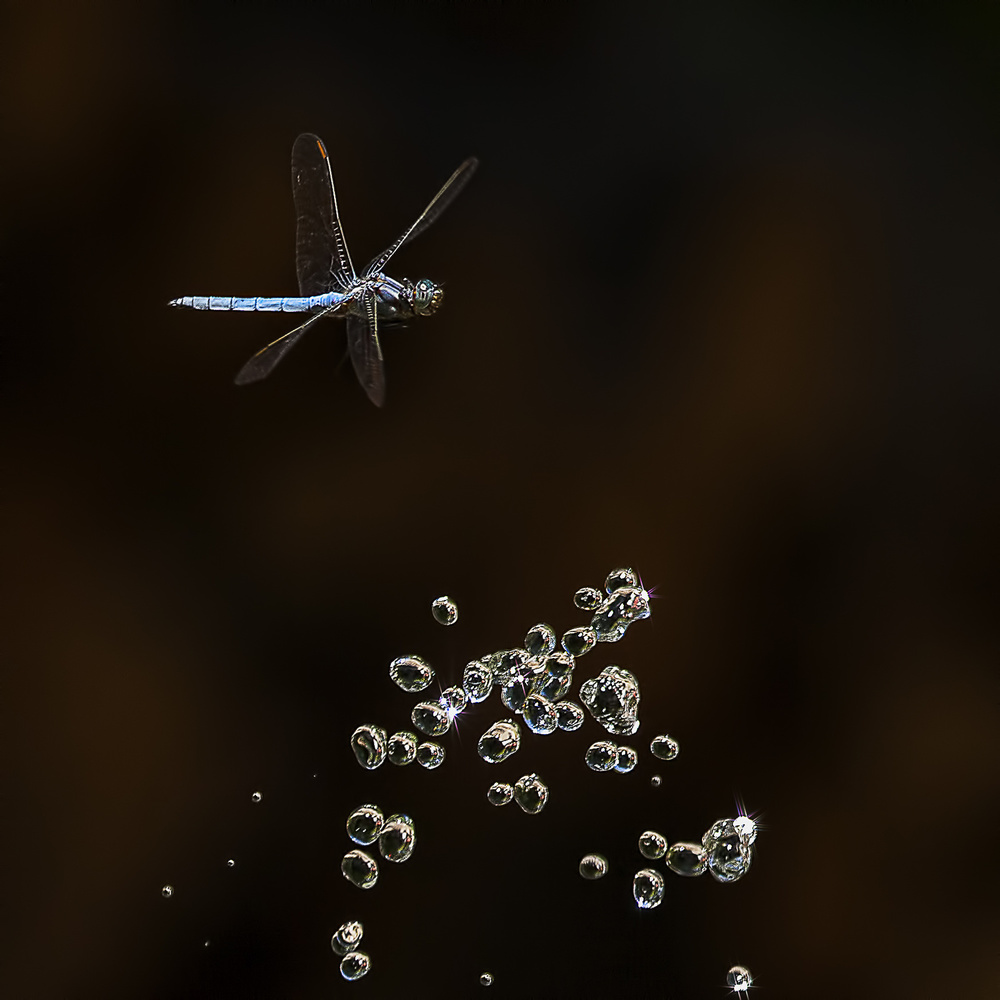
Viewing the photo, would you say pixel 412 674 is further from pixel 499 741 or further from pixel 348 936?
pixel 348 936

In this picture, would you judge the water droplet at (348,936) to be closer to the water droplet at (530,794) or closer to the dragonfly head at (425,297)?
the water droplet at (530,794)

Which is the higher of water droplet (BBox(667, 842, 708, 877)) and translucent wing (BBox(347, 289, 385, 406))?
translucent wing (BBox(347, 289, 385, 406))

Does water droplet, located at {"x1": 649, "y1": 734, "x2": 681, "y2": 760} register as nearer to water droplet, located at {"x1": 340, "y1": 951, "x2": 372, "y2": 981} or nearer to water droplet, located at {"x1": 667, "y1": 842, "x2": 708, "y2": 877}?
water droplet, located at {"x1": 667, "y1": 842, "x2": 708, "y2": 877}

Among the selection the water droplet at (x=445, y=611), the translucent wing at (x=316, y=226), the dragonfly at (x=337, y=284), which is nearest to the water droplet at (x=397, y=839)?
the water droplet at (x=445, y=611)

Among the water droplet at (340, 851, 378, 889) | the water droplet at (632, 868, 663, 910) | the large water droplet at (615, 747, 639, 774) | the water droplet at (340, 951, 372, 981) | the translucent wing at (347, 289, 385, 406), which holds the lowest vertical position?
the water droplet at (340, 951, 372, 981)

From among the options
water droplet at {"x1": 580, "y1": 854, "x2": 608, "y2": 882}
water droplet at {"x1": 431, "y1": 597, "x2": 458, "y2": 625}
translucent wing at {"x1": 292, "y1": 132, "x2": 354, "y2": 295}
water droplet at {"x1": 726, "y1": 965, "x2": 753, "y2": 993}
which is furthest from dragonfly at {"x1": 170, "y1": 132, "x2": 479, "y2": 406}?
water droplet at {"x1": 726, "y1": 965, "x2": 753, "y2": 993}
